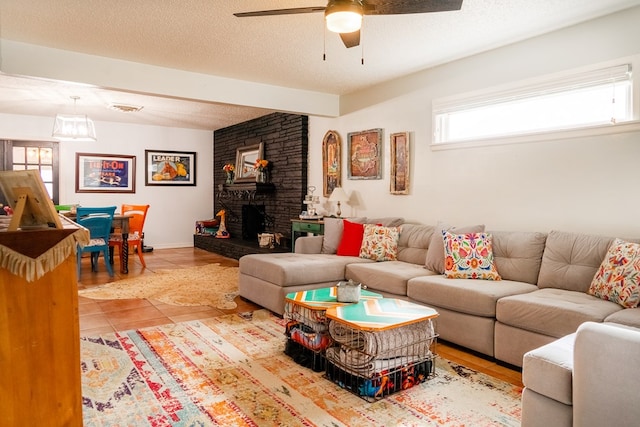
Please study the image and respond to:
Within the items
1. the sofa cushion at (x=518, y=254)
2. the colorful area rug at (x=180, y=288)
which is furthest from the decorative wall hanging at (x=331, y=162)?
the sofa cushion at (x=518, y=254)

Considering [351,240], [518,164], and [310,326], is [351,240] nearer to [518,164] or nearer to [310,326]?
[518,164]

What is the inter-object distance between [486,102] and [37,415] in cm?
398

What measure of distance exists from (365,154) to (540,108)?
85.8 inches

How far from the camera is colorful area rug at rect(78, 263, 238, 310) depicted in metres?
4.54

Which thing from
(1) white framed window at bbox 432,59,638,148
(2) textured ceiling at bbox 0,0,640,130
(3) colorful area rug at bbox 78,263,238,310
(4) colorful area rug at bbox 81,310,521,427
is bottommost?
(4) colorful area rug at bbox 81,310,521,427

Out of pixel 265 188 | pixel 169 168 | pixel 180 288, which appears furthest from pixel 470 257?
pixel 169 168

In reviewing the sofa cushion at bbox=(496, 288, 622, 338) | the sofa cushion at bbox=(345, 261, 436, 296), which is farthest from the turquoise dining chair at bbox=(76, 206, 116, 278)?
the sofa cushion at bbox=(496, 288, 622, 338)

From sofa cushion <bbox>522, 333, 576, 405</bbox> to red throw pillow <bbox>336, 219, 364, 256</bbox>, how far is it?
2.78 metres

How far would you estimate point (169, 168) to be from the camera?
866cm

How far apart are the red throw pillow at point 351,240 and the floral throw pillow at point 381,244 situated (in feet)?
0.35

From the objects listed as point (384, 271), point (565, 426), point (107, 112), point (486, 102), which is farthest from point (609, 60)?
point (107, 112)

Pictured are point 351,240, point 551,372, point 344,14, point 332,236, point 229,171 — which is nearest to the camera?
point 551,372

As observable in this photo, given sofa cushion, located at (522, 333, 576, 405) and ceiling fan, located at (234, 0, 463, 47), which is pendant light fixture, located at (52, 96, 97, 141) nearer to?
ceiling fan, located at (234, 0, 463, 47)

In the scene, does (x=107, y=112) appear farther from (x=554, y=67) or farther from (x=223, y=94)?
(x=554, y=67)
